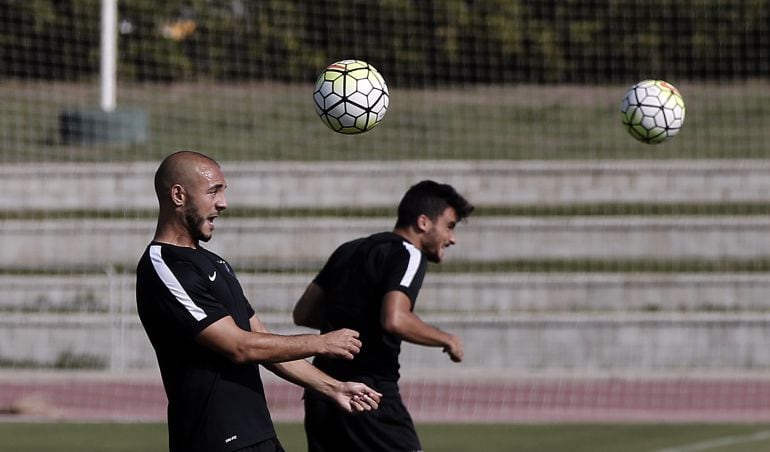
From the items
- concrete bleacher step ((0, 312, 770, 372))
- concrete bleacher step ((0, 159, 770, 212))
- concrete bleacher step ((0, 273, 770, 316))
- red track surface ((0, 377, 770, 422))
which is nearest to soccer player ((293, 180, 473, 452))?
red track surface ((0, 377, 770, 422))

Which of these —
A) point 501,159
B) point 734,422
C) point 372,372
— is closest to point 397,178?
point 501,159

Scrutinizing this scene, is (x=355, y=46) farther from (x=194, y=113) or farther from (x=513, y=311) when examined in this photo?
(x=513, y=311)

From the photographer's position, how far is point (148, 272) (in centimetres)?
520

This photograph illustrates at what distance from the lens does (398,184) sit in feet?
52.8

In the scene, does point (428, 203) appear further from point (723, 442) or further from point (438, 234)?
point (723, 442)

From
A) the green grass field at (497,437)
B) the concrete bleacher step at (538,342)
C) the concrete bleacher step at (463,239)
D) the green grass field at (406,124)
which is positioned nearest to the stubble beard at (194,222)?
the green grass field at (497,437)

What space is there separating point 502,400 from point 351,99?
18.8 ft

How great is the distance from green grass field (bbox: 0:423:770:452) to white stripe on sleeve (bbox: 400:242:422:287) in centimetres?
351

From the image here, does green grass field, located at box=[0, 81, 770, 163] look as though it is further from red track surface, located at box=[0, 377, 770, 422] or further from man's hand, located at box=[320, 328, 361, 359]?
man's hand, located at box=[320, 328, 361, 359]

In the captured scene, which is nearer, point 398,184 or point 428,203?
A: point 428,203

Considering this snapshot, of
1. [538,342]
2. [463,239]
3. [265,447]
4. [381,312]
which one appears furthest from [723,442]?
[265,447]

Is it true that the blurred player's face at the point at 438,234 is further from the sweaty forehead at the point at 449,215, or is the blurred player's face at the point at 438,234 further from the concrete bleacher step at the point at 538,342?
the concrete bleacher step at the point at 538,342

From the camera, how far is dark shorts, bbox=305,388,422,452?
21.7 feet

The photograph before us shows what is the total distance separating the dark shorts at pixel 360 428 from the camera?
6.60 metres
